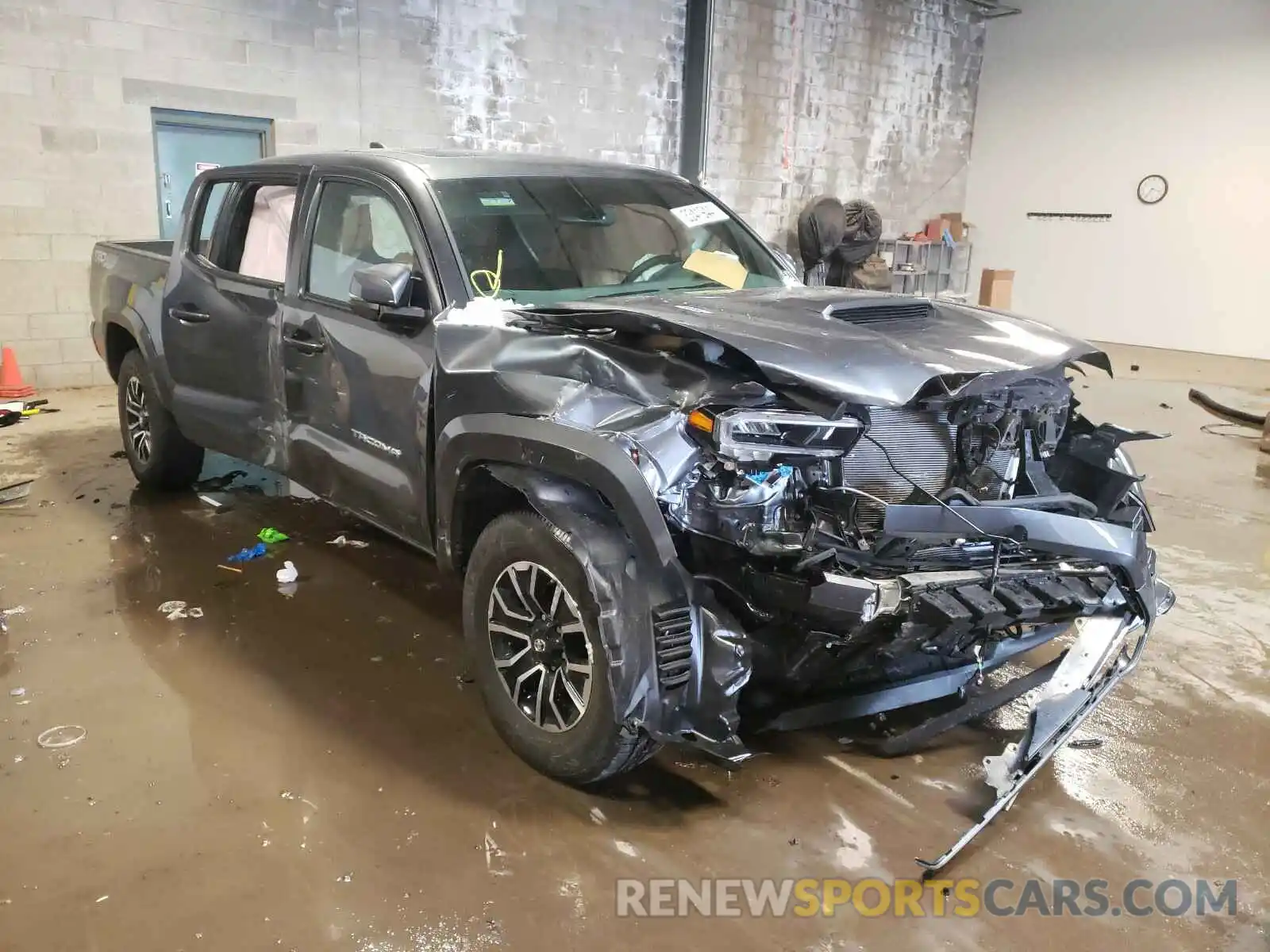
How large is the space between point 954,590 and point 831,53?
41.6ft

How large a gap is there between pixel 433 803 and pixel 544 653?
507 mm

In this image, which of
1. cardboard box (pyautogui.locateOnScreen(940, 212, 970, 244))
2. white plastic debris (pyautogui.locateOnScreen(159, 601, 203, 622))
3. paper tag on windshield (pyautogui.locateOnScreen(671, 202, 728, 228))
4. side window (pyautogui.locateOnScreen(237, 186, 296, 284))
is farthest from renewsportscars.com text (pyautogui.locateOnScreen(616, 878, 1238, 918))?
cardboard box (pyautogui.locateOnScreen(940, 212, 970, 244))

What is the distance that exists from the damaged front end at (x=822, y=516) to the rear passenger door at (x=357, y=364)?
0.49 meters

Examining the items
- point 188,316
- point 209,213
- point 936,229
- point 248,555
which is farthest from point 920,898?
point 936,229

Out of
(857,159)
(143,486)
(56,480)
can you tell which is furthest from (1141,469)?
(857,159)

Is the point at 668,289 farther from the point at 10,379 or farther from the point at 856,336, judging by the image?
the point at 10,379

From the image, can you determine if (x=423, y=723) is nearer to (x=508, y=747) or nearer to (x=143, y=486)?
(x=508, y=747)

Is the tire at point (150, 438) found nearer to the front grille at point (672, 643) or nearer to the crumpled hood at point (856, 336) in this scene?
the crumpled hood at point (856, 336)

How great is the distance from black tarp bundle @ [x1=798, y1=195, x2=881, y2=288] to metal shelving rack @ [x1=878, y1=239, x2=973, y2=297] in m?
0.98

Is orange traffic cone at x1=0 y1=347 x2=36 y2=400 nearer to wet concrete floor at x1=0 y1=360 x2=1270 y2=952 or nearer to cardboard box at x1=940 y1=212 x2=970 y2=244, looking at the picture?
wet concrete floor at x1=0 y1=360 x2=1270 y2=952

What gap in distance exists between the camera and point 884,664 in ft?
9.25

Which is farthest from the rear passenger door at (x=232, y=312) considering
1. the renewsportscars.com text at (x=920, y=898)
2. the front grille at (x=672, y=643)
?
the renewsportscars.com text at (x=920, y=898)

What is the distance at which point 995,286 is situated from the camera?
45.3 ft

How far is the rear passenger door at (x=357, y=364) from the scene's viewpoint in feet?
10.3
